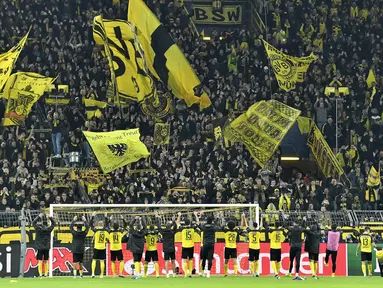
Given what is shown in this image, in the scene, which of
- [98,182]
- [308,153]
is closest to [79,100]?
[98,182]

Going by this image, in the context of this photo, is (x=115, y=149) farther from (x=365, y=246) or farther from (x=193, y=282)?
(x=365, y=246)

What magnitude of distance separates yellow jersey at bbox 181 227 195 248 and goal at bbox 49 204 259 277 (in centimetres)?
90

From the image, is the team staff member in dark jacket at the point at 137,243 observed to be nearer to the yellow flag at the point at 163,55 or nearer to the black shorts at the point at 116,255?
the black shorts at the point at 116,255

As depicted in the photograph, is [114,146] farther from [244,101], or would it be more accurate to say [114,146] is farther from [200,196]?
[244,101]

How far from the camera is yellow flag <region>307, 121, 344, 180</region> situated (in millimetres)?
41031

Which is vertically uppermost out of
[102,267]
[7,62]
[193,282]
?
[7,62]

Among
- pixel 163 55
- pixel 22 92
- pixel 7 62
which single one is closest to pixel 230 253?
pixel 7 62

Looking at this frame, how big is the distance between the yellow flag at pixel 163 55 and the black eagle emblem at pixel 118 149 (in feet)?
17.6

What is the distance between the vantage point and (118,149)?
36.6m

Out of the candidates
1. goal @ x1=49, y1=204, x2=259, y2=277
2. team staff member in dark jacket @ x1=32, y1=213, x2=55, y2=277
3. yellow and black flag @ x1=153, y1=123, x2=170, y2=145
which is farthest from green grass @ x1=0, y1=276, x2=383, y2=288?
yellow and black flag @ x1=153, y1=123, x2=170, y2=145

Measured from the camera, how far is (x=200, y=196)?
38000mm

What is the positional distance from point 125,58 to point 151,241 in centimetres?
901

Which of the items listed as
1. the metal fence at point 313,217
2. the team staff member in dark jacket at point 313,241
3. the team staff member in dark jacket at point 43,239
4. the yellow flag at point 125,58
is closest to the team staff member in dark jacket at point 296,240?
the team staff member in dark jacket at point 313,241

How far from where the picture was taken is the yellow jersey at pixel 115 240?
31.6 meters
